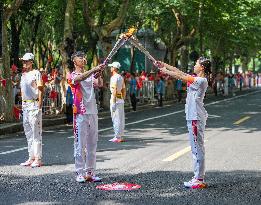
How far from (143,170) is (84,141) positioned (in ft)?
4.67

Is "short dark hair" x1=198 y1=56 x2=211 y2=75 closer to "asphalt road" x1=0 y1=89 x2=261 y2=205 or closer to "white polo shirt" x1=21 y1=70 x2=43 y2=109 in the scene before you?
"asphalt road" x1=0 y1=89 x2=261 y2=205

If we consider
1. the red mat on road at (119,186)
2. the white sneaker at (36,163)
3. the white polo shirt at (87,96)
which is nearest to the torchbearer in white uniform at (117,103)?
the white sneaker at (36,163)

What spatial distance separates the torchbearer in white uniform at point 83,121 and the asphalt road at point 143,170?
0.28 meters

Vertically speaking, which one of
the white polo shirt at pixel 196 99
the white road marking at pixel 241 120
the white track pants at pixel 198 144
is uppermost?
the white polo shirt at pixel 196 99

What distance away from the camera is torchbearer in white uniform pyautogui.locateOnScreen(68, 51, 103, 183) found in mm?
8109

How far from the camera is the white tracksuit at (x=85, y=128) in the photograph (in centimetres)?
811

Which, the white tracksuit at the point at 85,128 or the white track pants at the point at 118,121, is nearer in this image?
the white tracksuit at the point at 85,128

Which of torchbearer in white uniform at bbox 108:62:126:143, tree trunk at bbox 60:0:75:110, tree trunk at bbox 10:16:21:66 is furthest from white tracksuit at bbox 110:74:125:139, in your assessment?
tree trunk at bbox 10:16:21:66

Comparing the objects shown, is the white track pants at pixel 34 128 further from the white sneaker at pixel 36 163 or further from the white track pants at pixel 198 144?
the white track pants at pixel 198 144

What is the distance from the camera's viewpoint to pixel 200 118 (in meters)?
7.82

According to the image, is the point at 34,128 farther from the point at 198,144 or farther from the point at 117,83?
the point at 117,83

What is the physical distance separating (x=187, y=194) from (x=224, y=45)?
41932 millimetres

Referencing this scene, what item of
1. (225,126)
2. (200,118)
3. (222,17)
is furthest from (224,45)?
(200,118)

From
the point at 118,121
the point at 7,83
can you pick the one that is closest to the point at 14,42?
the point at 7,83
